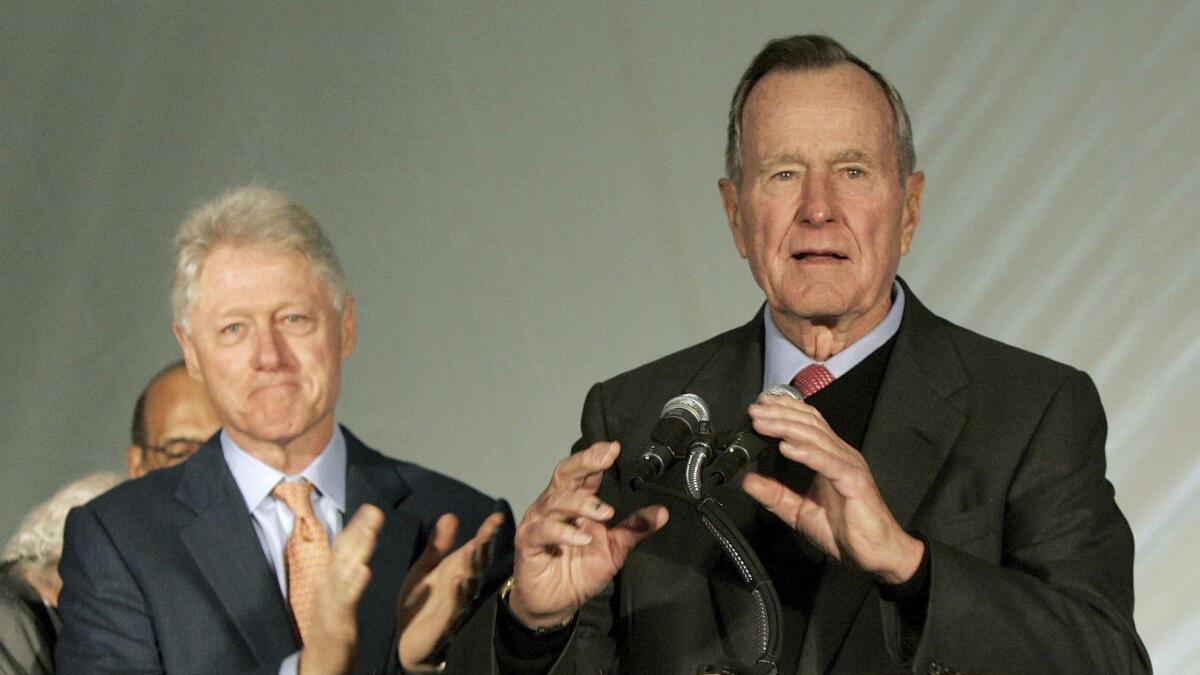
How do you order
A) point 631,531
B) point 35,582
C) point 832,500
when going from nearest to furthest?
point 832,500, point 631,531, point 35,582

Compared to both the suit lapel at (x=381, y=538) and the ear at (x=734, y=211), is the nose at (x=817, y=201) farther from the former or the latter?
the suit lapel at (x=381, y=538)

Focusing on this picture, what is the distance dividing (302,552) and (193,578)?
0.21 metres

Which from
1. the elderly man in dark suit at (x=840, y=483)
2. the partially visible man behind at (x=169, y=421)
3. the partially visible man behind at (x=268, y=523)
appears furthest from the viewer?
the partially visible man behind at (x=169, y=421)

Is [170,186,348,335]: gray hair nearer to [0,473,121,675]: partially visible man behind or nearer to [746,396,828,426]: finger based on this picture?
[0,473,121,675]: partially visible man behind

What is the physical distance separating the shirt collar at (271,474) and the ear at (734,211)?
2.97ft

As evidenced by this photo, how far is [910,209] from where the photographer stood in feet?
9.79

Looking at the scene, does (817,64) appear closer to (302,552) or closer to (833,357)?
(833,357)

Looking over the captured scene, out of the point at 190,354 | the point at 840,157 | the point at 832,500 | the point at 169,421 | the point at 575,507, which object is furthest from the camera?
the point at 169,421

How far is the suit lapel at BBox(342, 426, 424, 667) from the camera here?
3.16 meters

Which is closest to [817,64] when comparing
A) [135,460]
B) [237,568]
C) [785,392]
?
[785,392]

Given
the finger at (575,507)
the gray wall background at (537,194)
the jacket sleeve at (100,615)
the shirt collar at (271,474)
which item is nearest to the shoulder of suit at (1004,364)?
the finger at (575,507)

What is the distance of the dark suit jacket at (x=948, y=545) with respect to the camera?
2.35 meters

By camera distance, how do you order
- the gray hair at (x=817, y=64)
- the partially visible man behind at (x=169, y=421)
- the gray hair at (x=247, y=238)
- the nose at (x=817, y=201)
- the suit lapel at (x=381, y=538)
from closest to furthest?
the nose at (x=817, y=201) < the gray hair at (x=817, y=64) < the suit lapel at (x=381, y=538) < the gray hair at (x=247, y=238) < the partially visible man behind at (x=169, y=421)

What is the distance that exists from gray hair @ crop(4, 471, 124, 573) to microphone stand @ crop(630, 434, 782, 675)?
186 centimetres
